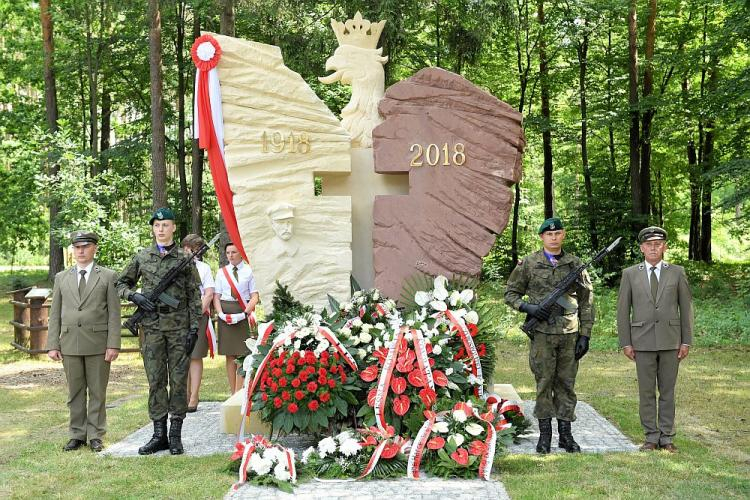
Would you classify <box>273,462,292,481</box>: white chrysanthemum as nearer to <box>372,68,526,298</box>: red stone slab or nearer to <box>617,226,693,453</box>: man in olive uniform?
<box>372,68,526,298</box>: red stone slab

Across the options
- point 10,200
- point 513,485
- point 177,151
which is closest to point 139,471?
point 513,485

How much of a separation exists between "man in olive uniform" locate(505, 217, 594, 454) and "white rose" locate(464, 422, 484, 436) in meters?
0.74

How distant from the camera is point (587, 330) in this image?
626cm

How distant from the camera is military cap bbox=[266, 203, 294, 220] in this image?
7.05 m

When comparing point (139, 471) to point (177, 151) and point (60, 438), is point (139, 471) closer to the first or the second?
point (60, 438)

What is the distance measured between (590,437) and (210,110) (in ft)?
13.9

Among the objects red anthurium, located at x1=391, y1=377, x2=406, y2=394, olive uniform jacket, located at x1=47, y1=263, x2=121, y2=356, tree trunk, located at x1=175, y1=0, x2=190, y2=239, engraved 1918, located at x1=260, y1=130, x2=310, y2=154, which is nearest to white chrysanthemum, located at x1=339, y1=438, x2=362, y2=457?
red anthurium, located at x1=391, y1=377, x2=406, y2=394

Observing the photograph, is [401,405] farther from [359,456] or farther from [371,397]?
[359,456]

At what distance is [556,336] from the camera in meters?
6.24

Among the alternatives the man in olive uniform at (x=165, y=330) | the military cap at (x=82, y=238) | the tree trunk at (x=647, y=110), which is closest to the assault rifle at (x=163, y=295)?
the man in olive uniform at (x=165, y=330)

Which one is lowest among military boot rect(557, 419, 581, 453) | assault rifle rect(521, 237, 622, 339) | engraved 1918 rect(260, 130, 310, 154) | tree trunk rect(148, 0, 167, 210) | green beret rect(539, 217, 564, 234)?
military boot rect(557, 419, 581, 453)

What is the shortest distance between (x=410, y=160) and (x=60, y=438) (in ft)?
12.7

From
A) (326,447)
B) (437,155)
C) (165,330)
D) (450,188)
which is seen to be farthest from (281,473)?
(437,155)

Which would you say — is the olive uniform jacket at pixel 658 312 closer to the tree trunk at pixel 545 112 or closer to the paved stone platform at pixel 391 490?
the paved stone platform at pixel 391 490
